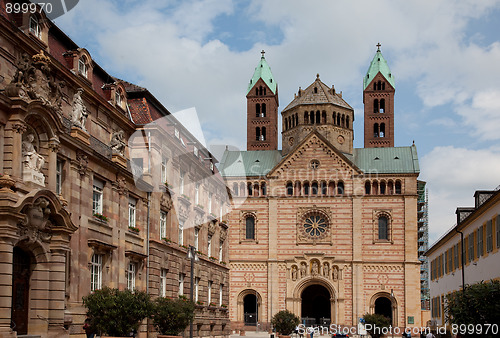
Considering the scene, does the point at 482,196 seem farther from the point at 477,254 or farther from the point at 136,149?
the point at 136,149

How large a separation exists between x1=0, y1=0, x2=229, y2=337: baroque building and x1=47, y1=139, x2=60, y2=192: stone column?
4 cm

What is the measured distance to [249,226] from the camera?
7781cm

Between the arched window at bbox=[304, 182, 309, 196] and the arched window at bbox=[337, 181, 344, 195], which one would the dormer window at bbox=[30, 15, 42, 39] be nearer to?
the arched window at bbox=[304, 182, 309, 196]

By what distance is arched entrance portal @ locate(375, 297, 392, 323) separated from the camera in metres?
75.2

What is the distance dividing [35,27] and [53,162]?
509cm

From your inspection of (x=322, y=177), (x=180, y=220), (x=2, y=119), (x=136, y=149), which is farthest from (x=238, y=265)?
(x=2, y=119)

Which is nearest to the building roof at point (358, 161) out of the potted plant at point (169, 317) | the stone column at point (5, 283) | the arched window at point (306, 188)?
the arched window at point (306, 188)

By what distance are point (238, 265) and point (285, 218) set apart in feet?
23.6

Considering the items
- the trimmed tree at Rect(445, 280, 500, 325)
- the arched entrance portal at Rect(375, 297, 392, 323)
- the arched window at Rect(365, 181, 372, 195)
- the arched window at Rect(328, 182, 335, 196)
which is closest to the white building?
the trimmed tree at Rect(445, 280, 500, 325)

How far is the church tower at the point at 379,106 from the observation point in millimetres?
86062

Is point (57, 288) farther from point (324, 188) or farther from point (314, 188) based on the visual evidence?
point (324, 188)

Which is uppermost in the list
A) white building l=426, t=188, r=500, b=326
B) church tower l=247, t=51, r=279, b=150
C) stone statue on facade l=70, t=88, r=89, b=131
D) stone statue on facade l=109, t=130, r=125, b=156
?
church tower l=247, t=51, r=279, b=150

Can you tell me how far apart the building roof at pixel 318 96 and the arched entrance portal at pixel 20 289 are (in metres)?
61.0

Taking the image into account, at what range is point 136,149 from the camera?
36.0 m
